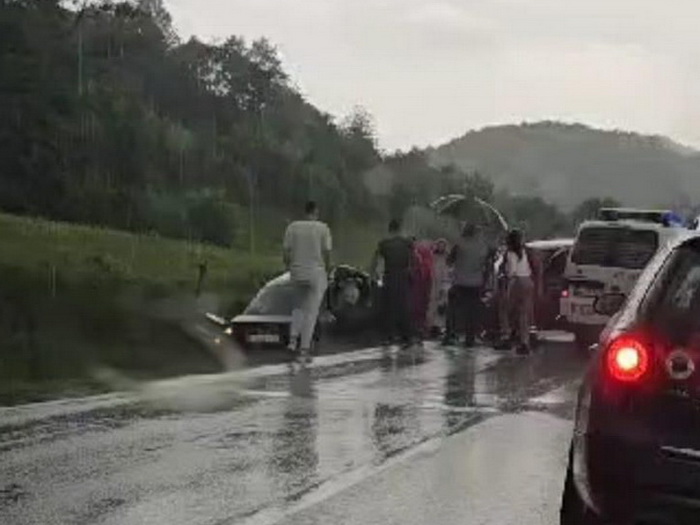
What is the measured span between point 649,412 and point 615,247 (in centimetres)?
1423

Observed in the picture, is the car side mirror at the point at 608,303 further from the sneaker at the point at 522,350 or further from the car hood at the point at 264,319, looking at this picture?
the sneaker at the point at 522,350

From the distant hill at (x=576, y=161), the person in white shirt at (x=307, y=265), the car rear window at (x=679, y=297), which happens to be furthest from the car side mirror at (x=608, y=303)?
the distant hill at (x=576, y=161)

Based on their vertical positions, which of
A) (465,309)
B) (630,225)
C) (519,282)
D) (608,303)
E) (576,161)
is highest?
(576,161)

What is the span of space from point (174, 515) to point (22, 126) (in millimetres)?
55112

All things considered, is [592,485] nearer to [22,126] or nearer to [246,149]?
[22,126]

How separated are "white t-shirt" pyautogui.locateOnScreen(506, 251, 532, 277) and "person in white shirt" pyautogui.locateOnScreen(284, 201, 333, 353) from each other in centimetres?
327

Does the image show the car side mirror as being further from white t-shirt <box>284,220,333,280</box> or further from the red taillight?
white t-shirt <box>284,220,333,280</box>

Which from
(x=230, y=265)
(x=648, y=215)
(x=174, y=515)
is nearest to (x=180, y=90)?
(x=230, y=265)

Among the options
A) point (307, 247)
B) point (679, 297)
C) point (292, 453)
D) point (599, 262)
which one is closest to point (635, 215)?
point (599, 262)

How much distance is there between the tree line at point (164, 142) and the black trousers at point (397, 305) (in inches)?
1173

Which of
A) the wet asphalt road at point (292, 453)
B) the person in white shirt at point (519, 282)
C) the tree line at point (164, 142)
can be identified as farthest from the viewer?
the tree line at point (164, 142)

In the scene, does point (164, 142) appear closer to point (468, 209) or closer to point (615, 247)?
point (468, 209)

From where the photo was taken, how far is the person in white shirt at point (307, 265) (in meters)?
16.0

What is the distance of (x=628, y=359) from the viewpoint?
17.3 ft
